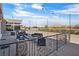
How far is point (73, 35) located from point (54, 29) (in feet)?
0.96

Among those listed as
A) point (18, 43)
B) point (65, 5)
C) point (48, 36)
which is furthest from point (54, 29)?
point (18, 43)

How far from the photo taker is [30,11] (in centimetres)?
267

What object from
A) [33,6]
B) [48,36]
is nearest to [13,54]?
[48,36]

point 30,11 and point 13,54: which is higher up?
point 30,11

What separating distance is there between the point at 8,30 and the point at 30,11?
43 cm

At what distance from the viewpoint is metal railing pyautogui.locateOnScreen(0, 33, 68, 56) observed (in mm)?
2600

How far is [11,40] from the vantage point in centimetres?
262

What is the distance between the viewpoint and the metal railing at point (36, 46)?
260cm

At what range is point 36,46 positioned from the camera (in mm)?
2689

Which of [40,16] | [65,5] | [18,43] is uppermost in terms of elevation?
[65,5]

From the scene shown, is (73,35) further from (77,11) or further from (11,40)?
(11,40)

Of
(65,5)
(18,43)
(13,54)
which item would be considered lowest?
(13,54)

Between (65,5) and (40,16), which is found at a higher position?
(65,5)

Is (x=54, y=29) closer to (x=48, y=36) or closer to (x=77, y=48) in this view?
(x=48, y=36)
